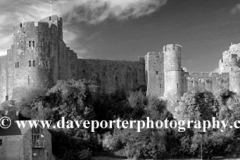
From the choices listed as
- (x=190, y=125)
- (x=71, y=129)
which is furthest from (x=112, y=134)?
(x=190, y=125)

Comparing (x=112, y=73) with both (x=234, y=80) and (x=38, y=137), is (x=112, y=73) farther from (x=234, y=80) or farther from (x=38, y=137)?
(x=38, y=137)

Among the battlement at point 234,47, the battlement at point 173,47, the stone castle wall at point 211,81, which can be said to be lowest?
the stone castle wall at point 211,81

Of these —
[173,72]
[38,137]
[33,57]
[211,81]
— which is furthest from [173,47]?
[38,137]

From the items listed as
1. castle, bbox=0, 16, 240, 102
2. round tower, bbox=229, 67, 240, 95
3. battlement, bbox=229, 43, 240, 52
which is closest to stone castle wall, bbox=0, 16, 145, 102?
castle, bbox=0, 16, 240, 102

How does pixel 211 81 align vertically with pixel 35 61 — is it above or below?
below

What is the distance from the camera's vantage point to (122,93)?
4606 centimetres

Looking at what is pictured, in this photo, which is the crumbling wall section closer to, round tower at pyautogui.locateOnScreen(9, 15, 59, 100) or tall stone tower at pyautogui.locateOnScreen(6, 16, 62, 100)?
tall stone tower at pyautogui.locateOnScreen(6, 16, 62, 100)

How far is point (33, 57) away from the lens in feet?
135

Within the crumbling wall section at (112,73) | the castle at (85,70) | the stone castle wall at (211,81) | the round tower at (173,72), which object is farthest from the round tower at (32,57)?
the stone castle wall at (211,81)

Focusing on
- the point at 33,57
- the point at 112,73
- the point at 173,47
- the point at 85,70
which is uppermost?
the point at 173,47

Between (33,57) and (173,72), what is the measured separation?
13615 millimetres

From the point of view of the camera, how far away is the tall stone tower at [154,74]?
4731cm

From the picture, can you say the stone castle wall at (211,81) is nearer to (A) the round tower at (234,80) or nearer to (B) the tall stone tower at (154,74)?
(A) the round tower at (234,80)

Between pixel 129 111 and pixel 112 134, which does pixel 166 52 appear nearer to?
pixel 129 111
